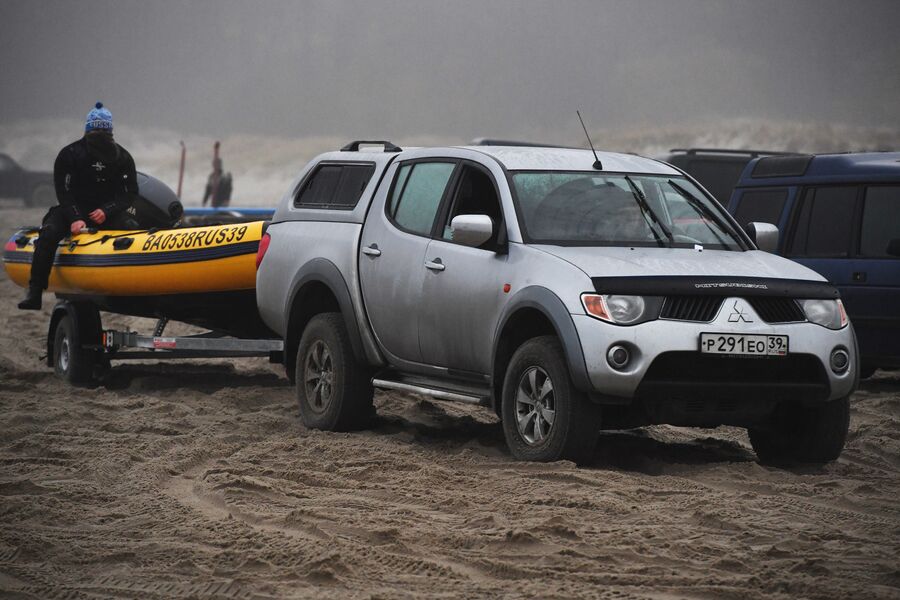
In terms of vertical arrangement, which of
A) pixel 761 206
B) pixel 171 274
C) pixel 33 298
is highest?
pixel 761 206

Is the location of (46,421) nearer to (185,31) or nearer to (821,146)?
(821,146)

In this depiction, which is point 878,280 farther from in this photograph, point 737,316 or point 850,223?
point 737,316

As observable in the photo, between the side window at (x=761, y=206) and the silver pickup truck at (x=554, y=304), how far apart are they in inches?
146

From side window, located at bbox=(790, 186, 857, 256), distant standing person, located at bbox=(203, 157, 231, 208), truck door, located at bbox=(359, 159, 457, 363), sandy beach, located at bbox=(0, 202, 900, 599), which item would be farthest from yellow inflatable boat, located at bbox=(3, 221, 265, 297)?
distant standing person, located at bbox=(203, 157, 231, 208)

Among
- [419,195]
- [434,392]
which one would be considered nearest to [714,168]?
[419,195]

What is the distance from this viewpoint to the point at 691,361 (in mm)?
7484

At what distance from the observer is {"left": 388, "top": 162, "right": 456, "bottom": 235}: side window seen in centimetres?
905

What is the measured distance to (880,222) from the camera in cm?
1193

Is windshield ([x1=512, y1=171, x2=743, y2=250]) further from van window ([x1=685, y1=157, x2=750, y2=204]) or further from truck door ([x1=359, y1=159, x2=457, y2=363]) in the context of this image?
van window ([x1=685, y1=157, x2=750, y2=204])

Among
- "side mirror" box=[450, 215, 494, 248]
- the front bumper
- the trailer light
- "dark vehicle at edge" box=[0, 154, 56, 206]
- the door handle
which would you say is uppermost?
"side mirror" box=[450, 215, 494, 248]

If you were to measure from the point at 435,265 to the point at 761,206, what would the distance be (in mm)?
5013

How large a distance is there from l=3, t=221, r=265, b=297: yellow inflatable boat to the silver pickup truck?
1461 millimetres

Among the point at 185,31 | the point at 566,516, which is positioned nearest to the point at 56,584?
the point at 566,516

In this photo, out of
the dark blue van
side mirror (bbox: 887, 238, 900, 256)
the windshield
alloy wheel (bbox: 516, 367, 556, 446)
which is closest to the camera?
alloy wheel (bbox: 516, 367, 556, 446)
